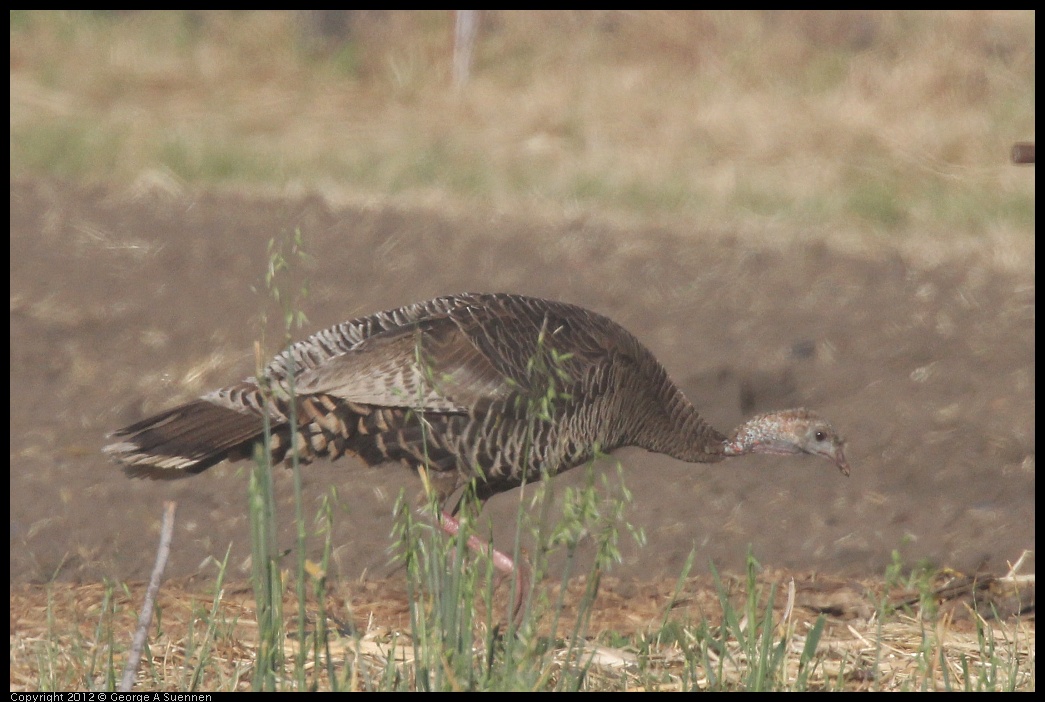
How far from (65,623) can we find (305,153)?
5.05m

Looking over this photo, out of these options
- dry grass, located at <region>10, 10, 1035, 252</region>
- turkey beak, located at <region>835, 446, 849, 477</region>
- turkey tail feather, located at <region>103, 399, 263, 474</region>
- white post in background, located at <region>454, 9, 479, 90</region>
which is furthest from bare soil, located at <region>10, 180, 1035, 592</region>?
white post in background, located at <region>454, 9, 479, 90</region>

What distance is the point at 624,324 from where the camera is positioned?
17.9 ft

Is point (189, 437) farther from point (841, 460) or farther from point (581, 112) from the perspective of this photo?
point (581, 112)

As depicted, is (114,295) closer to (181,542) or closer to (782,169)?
(181,542)

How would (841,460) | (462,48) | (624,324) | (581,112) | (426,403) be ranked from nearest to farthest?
1. (426,403)
2. (841,460)
3. (624,324)
4. (581,112)
5. (462,48)

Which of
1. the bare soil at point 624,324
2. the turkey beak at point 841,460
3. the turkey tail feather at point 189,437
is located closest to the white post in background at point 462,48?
the bare soil at point 624,324

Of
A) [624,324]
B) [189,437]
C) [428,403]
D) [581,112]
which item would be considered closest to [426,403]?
[428,403]

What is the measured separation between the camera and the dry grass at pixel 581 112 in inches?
290

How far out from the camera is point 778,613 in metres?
3.62

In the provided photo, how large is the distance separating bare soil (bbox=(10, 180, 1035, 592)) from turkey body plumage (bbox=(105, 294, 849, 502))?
0.93ft

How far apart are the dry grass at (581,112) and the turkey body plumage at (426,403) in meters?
2.96

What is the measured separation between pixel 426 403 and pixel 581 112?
545cm

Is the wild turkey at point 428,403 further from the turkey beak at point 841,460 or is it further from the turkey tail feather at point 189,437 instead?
the turkey beak at point 841,460
